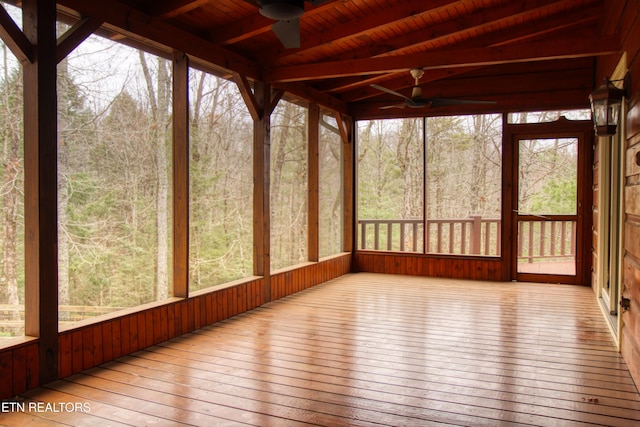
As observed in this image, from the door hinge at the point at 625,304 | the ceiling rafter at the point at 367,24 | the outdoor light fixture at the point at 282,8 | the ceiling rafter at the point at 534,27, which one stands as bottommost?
the door hinge at the point at 625,304

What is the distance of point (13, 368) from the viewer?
9.41ft

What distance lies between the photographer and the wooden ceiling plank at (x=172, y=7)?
3.79m

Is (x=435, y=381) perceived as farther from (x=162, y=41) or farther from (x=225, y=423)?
(x=162, y=41)

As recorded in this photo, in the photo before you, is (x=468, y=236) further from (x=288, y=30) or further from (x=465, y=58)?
(x=288, y=30)

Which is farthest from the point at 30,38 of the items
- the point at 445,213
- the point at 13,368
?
the point at 445,213

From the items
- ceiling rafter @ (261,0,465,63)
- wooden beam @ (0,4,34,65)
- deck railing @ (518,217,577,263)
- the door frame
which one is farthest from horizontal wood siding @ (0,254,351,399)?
deck railing @ (518,217,577,263)

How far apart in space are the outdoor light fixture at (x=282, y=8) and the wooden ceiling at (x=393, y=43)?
41.8 inches

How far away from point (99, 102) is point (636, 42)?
17.1 ft

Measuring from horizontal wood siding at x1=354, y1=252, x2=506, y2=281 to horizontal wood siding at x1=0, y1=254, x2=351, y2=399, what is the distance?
2.50 metres

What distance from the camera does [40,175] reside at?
3.00m

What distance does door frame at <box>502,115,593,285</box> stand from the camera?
21.6 feet

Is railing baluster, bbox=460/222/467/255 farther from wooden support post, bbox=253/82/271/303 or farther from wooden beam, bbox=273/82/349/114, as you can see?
wooden support post, bbox=253/82/271/303

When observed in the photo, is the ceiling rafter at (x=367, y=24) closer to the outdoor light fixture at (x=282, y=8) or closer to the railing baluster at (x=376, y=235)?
the outdoor light fixture at (x=282, y=8)

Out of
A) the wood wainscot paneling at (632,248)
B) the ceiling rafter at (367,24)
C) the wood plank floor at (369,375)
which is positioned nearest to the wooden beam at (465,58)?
the ceiling rafter at (367,24)
